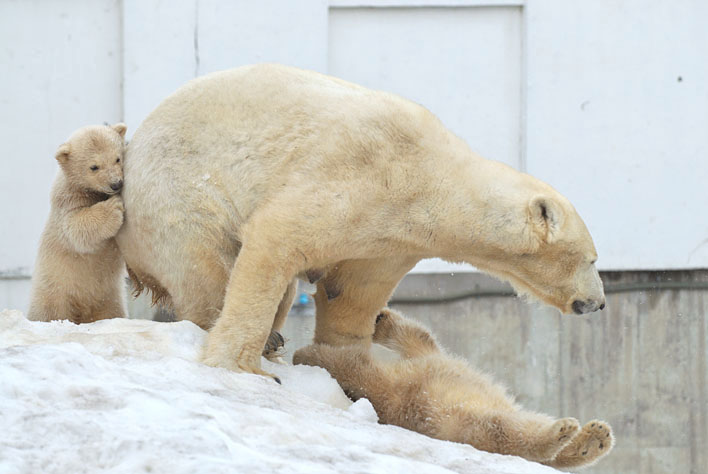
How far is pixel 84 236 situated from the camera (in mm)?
4688

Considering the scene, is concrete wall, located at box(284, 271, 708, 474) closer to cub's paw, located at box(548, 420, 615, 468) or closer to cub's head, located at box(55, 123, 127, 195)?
cub's head, located at box(55, 123, 127, 195)

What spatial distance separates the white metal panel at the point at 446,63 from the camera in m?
8.96

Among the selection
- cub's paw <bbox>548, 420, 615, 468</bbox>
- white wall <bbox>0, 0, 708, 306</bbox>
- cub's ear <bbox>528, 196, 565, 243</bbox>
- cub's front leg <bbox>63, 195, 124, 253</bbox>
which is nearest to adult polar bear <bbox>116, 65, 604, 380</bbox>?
cub's ear <bbox>528, 196, 565, 243</bbox>

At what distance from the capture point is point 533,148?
894cm

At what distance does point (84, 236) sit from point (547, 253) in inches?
86.9

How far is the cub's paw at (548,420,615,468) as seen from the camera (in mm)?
3756

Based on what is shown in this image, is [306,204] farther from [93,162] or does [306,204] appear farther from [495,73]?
[495,73]

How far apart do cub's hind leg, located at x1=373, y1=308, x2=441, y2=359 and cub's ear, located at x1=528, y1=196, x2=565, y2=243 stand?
3.48 feet

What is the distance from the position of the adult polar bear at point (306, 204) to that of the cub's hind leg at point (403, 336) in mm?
506

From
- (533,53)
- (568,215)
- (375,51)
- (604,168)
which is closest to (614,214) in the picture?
(604,168)

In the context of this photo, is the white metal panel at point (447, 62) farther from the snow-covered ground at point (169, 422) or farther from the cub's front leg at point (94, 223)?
the snow-covered ground at point (169, 422)

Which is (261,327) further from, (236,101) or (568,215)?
(568,215)

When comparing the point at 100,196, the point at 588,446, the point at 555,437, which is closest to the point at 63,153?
the point at 100,196

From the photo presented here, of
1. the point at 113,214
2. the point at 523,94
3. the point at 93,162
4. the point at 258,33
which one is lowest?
Answer: the point at 113,214
